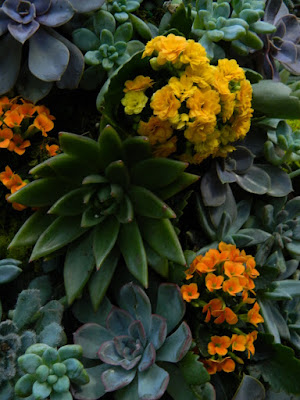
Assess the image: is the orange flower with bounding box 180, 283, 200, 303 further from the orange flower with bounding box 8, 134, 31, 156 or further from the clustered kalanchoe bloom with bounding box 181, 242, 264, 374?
the orange flower with bounding box 8, 134, 31, 156

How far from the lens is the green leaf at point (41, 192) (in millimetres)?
1528

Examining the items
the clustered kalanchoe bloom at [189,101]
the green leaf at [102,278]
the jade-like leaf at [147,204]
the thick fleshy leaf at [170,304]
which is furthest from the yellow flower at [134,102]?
the thick fleshy leaf at [170,304]

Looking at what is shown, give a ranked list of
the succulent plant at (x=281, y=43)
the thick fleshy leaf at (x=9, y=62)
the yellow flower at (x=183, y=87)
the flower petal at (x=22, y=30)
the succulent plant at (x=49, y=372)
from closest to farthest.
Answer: the succulent plant at (x=49, y=372) → the yellow flower at (x=183, y=87) → the flower petal at (x=22, y=30) → the thick fleshy leaf at (x=9, y=62) → the succulent plant at (x=281, y=43)

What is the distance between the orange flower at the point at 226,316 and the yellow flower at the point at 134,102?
2.26 ft

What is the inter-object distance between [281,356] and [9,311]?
2.92 ft

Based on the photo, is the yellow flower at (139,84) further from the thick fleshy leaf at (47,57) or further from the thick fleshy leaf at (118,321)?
the thick fleshy leaf at (118,321)

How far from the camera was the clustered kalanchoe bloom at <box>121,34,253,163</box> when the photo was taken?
150cm

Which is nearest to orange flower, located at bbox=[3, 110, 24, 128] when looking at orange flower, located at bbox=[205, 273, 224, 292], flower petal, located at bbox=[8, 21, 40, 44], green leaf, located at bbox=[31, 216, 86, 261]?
flower petal, located at bbox=[8, 21, 40, 44]

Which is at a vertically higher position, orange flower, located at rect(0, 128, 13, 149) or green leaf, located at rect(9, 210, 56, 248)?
orange flower, located at rect(0, 128, 13, 149)

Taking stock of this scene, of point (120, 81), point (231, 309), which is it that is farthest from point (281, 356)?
point (120, 81)

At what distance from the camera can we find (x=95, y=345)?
1.48 meters

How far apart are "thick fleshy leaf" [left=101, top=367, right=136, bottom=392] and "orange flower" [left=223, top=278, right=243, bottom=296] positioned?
0.37 meters

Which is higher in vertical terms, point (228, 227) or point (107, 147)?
point (107, 147)

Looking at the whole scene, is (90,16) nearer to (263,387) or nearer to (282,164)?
(282,164)
